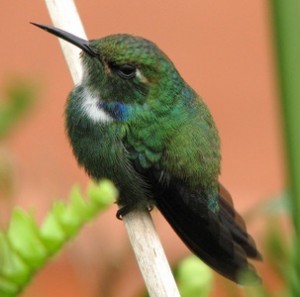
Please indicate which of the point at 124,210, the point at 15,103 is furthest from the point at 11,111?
the point at 124,210

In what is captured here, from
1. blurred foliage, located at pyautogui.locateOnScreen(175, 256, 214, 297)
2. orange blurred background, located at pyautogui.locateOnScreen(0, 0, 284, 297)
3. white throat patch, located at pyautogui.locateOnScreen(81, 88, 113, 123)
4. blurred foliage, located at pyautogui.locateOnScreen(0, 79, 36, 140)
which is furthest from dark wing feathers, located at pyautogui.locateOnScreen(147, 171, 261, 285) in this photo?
orange blurred background, located at pyautogui.locateOnScreen(0, 0, 284, 297)

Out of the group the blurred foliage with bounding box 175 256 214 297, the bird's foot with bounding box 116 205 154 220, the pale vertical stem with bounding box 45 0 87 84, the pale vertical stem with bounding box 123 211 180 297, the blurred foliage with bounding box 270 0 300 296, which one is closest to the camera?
the blurred foliage with bounding box 270 0 300 296

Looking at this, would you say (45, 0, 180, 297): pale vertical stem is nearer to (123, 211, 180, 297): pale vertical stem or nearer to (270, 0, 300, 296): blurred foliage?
(123, 211, 180, 297): pale vertical stem

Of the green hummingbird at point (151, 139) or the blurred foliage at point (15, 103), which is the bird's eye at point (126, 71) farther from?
the blurred foliage at point (15, 103)

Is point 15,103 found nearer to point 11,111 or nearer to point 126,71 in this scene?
point 11,111

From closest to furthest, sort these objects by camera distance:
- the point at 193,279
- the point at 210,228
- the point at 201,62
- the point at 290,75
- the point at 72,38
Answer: the point at 290,75
the point at 193,279
the point at 72,38
the point at 210,228
the point at 201,62

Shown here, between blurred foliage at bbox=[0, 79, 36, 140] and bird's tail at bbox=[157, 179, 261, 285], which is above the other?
blurred foliage at bbox=[0, 79, 36, 140]
